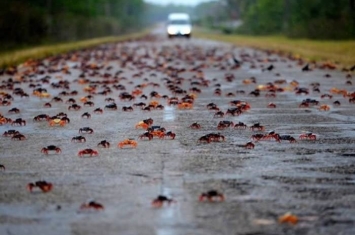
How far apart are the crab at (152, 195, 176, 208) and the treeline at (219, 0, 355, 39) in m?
38.2

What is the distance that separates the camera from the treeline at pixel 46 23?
1753 inches

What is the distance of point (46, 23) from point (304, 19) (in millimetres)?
23676

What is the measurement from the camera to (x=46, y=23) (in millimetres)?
57562

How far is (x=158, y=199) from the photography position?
7188mm

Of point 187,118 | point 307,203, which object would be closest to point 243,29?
point 187,118

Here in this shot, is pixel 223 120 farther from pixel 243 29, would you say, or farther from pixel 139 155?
pixel 243 29

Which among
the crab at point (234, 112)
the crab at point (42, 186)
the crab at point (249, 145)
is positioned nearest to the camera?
the crab at point (42, 186)

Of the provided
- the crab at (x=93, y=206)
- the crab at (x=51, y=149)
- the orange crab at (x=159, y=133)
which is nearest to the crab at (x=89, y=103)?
the orange crab at (x=159, y=133)

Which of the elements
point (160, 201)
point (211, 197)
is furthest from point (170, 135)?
point (160, 201)

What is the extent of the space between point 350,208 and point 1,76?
1858 centimetres

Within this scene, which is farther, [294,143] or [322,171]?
[294,143]

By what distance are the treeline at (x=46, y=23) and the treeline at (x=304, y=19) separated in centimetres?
1734

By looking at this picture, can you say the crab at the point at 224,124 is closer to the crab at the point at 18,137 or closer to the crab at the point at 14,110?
the crab at the point at 18,137

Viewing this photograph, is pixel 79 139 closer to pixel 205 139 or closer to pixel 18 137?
pixel 18 137
